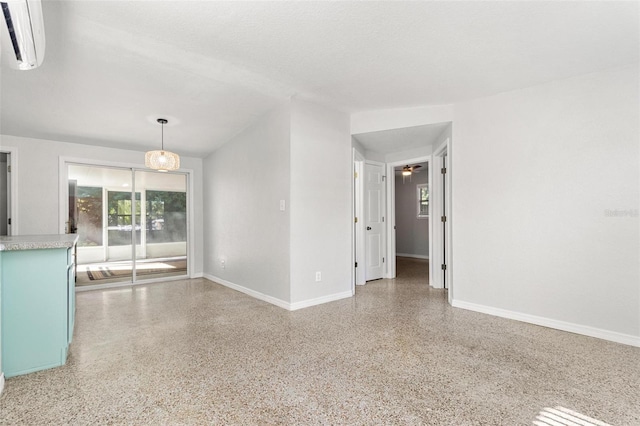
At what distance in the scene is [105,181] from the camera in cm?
530

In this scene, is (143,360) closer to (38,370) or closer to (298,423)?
(38,370)

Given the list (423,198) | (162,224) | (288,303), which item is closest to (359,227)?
(288,303)

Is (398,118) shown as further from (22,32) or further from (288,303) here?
(22,32)

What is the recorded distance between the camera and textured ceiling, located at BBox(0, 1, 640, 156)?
6.92 ft

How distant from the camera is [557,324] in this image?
120 inches

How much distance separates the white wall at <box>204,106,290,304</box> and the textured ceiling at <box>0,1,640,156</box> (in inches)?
21.5

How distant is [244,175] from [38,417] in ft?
11.3

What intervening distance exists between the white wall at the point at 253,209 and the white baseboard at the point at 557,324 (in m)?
2.23

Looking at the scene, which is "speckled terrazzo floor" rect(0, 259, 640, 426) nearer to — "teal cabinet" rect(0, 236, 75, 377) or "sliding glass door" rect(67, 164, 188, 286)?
"teal cabinet" rect(0, 236, 75, 377)

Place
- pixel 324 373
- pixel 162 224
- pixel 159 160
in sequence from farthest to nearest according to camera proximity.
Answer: pixel 162 224, pixel 159 160, pixel 324 373

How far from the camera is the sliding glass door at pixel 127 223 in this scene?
16.8ft

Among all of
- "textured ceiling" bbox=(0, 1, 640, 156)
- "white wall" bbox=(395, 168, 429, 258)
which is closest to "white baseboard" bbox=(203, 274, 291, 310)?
"textured ceiling" bbox=(0, 1, 640, 156)

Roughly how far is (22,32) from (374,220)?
4674 mm

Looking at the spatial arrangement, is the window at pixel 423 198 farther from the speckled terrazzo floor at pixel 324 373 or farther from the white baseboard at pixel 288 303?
the speckled terrazzo floor at pixel 324 373
